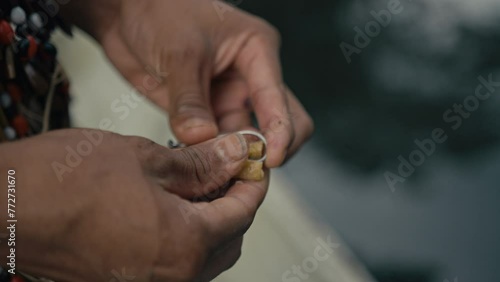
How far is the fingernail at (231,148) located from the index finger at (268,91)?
74 mm

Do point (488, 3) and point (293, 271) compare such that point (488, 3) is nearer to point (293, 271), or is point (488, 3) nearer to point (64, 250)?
point (293, 271)

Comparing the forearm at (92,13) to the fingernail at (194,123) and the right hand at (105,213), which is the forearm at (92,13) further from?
the right hand at (105,213)

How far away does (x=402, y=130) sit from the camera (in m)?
1.05

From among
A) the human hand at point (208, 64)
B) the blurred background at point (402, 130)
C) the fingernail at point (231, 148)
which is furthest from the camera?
the blurred background at point (402, 130)

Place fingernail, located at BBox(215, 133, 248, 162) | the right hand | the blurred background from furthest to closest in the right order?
the blurred background → fingernail, located at BBox(215, 133, 248, 162) → the right hand

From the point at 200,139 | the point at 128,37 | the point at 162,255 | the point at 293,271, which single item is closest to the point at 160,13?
the point at 128,37

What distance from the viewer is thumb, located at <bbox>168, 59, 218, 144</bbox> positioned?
1.99 feet

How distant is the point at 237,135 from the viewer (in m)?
0.58

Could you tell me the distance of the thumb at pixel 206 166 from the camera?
469 millimetres

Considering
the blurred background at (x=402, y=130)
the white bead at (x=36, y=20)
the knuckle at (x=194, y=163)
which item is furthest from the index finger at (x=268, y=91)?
the blurred background at (x=402, y=130)

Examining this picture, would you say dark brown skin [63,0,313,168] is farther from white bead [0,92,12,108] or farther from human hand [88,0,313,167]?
white bead [0,92,12,108]

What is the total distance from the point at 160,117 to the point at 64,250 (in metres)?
0.71

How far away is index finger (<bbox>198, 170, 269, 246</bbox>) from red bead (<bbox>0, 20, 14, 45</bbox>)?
11.1 inches

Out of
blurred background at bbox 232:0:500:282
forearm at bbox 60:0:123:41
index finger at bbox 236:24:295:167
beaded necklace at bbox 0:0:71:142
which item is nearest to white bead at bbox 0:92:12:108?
beaded necklace at bbox 0:0:71:142
